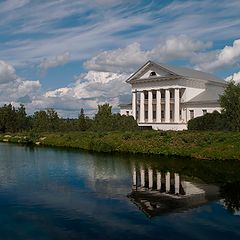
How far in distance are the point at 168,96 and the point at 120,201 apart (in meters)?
41.4

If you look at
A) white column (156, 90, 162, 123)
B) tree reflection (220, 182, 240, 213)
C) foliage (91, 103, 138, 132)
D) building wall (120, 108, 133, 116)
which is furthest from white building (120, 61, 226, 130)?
tree reflection (220, 182, 240, 213)

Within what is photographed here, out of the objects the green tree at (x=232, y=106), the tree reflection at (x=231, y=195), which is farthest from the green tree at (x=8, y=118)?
the tree reflection at (x=231, y=195)

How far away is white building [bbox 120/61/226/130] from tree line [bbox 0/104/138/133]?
592cm

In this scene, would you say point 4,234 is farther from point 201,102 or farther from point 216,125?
point 201,102

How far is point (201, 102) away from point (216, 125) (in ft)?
41.4

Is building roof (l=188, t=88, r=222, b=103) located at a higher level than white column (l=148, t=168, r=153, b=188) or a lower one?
higher

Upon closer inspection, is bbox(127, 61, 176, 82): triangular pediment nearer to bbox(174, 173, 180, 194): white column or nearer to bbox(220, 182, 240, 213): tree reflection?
bbox(174, 173, 180, 194): white column

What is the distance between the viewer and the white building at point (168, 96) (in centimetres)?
5534

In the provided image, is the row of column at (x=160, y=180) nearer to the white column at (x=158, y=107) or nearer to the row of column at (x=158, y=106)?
the row of column at (x=158, y=106)

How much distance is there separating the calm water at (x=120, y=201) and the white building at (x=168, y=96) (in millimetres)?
28742

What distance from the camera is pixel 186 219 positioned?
13367mm

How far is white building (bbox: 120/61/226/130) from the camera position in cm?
5534

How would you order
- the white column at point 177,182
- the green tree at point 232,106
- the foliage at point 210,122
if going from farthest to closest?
1. the foliage at point 210,122
2. the green tree at point 232,106
3. the white column at point 177,182

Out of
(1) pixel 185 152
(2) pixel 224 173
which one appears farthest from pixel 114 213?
(1) pixel 185 152
